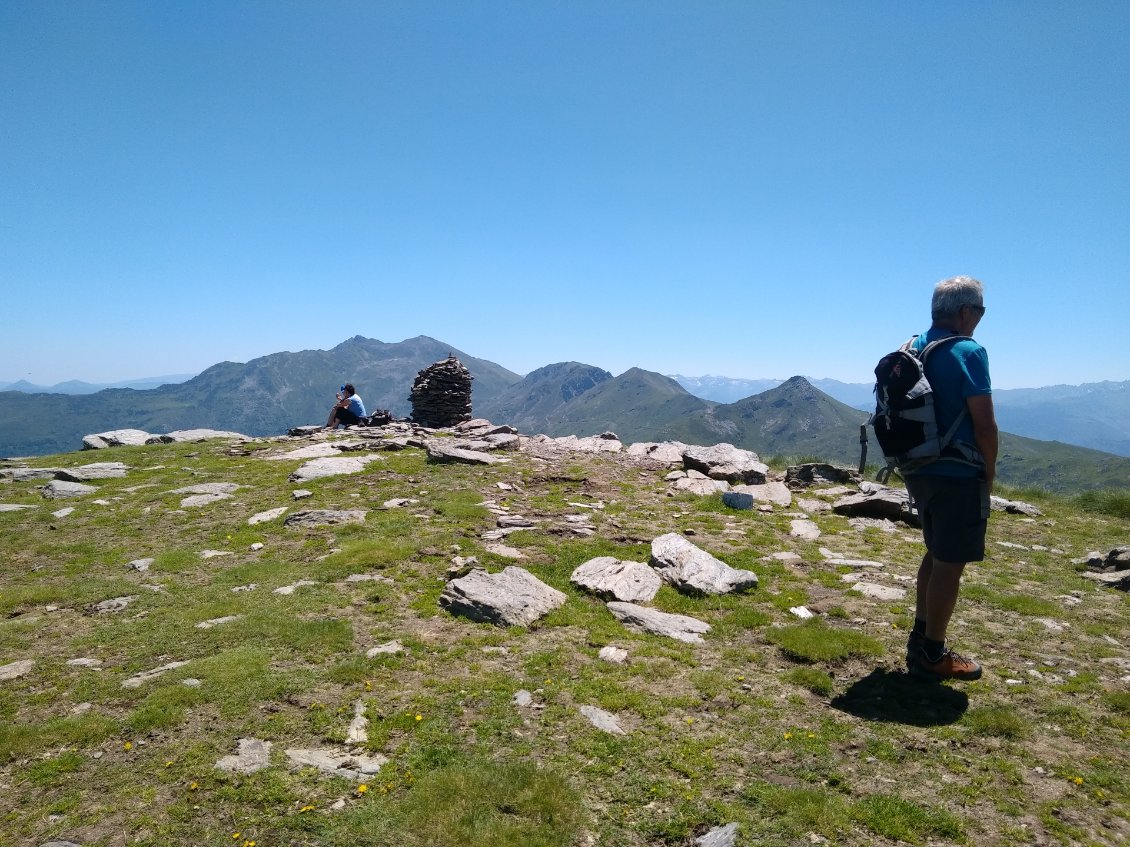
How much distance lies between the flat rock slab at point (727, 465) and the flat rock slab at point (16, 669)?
1870 centimetres

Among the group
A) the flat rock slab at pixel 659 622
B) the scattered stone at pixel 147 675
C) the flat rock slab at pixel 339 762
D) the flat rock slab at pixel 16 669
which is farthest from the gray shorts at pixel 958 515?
the flat rock slab at pixel 16 669

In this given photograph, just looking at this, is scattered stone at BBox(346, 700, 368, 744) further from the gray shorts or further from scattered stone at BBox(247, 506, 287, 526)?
scattered stone at BBox(247, 506, 287, 526)

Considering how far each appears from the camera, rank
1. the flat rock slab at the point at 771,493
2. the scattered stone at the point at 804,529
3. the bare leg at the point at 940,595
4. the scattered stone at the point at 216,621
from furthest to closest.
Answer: the flat rock slab at the point at 771,493, the scattered stone at the point at 804,529, the scattered stone at the point at 216,621, the bare leg at the point at 940,595

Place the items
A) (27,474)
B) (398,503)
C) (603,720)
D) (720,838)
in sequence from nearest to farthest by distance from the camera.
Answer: (720,838), (603,720), (398,503), (27,474)

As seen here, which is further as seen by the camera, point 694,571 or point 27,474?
point 27,474

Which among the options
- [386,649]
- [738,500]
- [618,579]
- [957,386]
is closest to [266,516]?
[386,649]

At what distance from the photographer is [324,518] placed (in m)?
14.7

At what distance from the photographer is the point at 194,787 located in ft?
18.1

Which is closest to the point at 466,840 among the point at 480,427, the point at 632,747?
the point at 632,747

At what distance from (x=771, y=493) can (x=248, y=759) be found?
16415 millimetres

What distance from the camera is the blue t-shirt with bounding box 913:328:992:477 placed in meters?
7.08

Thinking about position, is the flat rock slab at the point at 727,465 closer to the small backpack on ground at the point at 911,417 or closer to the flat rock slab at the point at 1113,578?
the flat rock slab at the point at 1113,578

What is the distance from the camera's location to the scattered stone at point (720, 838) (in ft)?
16.0

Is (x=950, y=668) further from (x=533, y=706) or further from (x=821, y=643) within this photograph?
(x=533, y=706)
